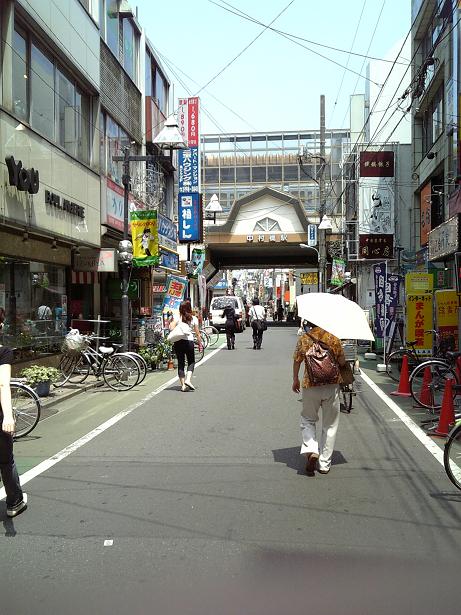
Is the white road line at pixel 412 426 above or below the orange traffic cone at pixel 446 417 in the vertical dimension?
below

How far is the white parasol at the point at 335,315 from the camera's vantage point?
6207mm

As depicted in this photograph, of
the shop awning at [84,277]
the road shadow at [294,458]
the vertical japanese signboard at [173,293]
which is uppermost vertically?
the shop awning at [84,277]

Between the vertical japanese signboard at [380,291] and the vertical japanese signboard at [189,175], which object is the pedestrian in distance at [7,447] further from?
the vertical japanese signboard at [189,175]

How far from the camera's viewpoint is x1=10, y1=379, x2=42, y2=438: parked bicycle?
8188mm

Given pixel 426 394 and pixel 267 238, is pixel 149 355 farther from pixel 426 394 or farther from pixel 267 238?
pixel 267 238

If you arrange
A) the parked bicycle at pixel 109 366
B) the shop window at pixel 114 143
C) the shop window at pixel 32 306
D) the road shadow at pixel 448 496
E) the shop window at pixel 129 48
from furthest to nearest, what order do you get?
the shop window at pixel 129 48
the shop window at pixel 114 143
the parked bicycle at pixel 109 366
the shop window at pixel 32 306
the road shadow at pixel 448 496

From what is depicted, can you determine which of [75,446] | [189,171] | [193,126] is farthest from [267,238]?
[75,446]

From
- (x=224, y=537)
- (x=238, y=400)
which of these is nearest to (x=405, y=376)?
(x=238, y=400)

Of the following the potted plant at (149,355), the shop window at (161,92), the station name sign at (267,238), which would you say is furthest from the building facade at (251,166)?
the potted plant at (149,355)

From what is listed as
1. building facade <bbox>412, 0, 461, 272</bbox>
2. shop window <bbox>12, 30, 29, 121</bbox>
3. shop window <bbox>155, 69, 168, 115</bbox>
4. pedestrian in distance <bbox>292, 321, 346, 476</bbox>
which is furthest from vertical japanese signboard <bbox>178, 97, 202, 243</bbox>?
pedestrian in distance <bbox>292, 321, 346, 476</bbox>

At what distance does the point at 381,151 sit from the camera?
3038 cm

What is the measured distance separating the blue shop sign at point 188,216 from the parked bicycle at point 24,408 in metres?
18.3

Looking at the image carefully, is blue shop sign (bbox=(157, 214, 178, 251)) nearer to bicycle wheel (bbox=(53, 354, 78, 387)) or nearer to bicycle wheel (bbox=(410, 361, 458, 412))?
bicycle wheel (bbox=(53, 354, 78, 387))

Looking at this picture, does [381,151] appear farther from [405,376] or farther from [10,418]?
[10,418]
